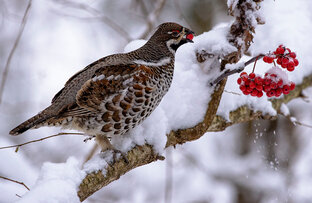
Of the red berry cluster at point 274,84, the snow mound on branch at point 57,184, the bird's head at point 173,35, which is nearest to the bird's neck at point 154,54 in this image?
the bird's head at point 173,35

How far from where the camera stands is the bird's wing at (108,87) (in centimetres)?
322

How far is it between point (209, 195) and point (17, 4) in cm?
571

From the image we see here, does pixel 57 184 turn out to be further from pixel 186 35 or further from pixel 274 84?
pixel 186 35

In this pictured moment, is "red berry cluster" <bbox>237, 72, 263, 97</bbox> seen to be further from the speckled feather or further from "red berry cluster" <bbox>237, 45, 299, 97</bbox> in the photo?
the speckled feather

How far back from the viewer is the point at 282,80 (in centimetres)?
Result: 304

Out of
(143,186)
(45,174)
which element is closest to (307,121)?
(143,186)

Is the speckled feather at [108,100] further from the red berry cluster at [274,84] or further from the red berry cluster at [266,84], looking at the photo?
the red berry cluster at [274,84]

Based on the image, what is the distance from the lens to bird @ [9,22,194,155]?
322 centimetres

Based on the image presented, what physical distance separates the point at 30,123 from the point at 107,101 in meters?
0.66

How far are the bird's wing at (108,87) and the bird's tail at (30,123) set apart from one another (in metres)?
0.32

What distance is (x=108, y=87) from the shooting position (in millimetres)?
3234

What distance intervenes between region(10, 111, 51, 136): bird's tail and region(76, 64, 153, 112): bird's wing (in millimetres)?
322

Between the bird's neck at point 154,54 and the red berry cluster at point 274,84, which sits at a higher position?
the bird's neck at point 154,54

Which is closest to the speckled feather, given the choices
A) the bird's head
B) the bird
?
the bird
